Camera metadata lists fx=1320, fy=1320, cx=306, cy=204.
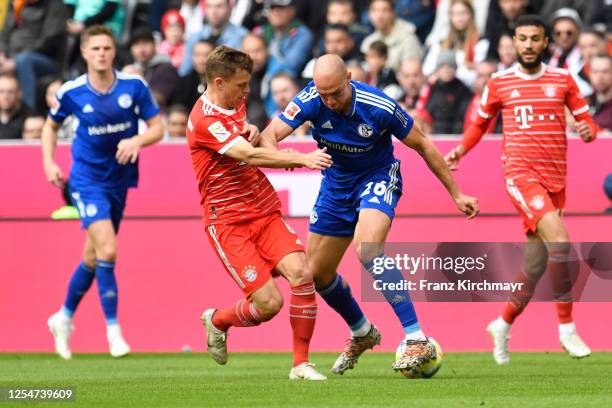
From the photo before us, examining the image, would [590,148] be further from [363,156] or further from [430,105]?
[363,156]

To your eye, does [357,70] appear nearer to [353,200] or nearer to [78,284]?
[78,284]

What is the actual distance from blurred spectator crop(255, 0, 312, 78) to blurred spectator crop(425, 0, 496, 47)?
5.30 ft

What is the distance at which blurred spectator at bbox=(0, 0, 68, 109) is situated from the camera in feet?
60.6

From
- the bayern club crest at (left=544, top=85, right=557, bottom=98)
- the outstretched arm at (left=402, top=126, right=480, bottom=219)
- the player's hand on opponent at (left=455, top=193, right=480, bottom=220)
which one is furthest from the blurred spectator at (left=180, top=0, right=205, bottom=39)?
the player's hand on opponent at (left=455, top=193, right=480, bottom=220)

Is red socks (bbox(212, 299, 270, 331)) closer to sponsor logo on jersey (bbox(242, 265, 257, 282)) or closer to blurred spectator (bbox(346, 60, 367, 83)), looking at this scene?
sponsor logo on jersey (bbox(242, 265, 257, 282))

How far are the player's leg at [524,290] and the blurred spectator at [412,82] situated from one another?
458cm

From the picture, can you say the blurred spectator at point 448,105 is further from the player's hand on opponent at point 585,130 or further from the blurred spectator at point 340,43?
the player's hand on opponent at point 585,130

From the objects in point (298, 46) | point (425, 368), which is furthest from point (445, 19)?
point (425, 368)

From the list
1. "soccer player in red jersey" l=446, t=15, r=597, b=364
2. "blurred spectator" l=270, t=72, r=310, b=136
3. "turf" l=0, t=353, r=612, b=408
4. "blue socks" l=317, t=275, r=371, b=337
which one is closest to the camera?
"turf" l=0, t=353, r=612, b=408

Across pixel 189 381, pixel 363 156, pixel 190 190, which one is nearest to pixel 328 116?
pixel 363 156

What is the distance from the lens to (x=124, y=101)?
1281 cm

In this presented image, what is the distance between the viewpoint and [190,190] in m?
14.2

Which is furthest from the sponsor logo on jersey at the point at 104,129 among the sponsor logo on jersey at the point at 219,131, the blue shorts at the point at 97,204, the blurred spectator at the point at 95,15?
the blurred spectator at the point at 95,15

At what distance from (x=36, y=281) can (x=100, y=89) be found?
2.53 meters
